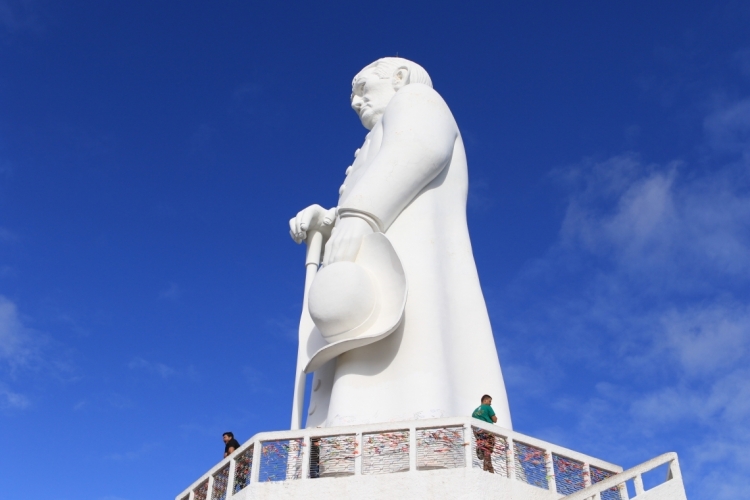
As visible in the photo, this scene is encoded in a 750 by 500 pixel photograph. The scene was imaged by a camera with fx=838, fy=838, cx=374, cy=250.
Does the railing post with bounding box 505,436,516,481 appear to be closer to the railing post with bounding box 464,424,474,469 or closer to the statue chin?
the railing post with bounding box 464,424,474,469

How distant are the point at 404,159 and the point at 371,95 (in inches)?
100

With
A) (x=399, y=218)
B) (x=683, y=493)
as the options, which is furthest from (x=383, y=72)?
(x=683, y=493)

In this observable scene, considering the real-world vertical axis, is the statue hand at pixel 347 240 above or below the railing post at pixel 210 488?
above

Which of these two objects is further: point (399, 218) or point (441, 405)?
point (399, 218)

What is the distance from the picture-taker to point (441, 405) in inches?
350

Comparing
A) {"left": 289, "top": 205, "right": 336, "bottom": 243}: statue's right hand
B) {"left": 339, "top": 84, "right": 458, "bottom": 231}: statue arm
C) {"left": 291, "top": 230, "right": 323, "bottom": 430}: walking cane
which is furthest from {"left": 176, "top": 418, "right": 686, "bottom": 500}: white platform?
{"left": 289, "top": 205, "right": 336, "bottom": 243}: statue's right hand

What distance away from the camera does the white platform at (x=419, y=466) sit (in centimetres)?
712

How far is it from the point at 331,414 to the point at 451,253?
8.88ft

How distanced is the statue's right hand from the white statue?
0.02 metres

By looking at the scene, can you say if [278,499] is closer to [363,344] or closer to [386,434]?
[386,434]

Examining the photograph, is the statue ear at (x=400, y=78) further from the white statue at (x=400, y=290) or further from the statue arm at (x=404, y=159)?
the statue arm at (x=404, y=159)

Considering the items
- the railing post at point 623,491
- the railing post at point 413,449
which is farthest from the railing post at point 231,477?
the railing post at point 623,491

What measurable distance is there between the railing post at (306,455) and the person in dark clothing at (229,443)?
1.40m

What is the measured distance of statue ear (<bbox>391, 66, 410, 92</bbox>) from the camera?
12.5 meters
